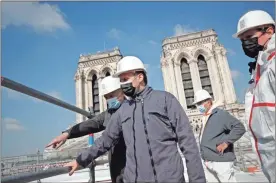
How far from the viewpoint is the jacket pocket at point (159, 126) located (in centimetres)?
138

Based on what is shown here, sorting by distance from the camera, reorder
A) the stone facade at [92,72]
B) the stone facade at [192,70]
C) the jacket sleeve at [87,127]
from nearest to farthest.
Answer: the jacket sleeve at [87,127], the stone facade at [192,70], the stone facade at [92,72]

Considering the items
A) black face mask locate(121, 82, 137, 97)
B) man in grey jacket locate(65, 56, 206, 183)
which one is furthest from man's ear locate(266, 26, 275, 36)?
black face mask locate(121, 82, 137, 97)

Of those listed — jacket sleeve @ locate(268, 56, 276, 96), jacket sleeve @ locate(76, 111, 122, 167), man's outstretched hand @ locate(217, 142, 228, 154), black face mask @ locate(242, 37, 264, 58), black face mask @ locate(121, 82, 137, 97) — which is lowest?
man's outstretched hand @ locate(217, 142, 228, 154)

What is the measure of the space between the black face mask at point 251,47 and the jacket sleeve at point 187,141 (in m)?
0.63

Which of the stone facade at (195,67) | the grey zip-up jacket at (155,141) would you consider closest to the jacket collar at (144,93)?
the grey zip-up jacket at (155,141)

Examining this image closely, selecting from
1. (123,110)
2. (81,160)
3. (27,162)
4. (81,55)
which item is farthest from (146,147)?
(81,55)

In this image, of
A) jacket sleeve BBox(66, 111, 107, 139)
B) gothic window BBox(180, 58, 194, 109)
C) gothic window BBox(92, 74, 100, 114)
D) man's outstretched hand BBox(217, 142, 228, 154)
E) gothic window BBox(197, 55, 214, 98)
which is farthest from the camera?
gothic window BBox(92, 74, 100, 114)

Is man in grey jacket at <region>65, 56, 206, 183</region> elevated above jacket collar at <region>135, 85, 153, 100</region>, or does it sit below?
below

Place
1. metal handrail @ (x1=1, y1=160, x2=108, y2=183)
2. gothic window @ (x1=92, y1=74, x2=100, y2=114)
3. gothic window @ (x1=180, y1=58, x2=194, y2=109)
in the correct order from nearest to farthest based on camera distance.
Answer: metal handrail @ (x1=1, y1=160, x2=108, y2=183) → gothic window @ (x1=180, y1=58, x2=194, y2=109) → gothic window @ (x1=92, y1=74, x2=100, y2=114)

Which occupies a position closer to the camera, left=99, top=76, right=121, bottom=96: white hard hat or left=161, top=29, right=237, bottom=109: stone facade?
left=99, top=76, right=121, bottom=96: white hard hat

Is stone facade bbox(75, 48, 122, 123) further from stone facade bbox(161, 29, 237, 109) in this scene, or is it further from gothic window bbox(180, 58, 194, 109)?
gothic window bbox(180, 58, 194, 109)

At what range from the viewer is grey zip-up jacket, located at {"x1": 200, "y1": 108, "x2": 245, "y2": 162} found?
256 centimetres

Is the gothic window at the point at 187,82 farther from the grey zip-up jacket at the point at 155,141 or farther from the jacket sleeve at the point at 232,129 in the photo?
the grey zip-up jacket at the point at 155,141

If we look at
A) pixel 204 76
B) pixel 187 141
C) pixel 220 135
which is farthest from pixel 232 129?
pixel 204 76
